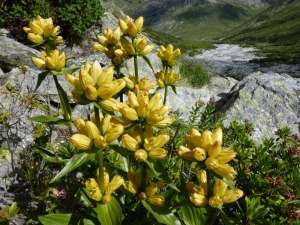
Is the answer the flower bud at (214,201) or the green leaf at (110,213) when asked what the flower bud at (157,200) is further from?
the flower bud at (214,201)

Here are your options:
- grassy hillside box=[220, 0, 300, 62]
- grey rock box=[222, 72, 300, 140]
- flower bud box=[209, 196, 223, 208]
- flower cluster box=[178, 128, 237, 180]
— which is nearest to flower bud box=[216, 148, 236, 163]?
flower cluster box=[178, 128, 237, 180]

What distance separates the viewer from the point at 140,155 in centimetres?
187

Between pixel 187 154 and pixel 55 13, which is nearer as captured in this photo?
pixel 187 154

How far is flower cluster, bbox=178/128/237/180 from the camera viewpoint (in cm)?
181

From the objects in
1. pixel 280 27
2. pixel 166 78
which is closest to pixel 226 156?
pixel 166 78

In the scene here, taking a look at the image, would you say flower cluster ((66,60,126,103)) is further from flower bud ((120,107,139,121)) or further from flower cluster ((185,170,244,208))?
flower cluster ((185,170,244,208))

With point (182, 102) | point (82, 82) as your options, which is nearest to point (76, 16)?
point (182, 102)

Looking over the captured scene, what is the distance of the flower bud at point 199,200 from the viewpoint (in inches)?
74.7

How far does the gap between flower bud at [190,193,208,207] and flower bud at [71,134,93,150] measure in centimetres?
77

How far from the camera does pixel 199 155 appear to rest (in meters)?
1.83

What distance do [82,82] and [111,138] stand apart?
422 millimetres

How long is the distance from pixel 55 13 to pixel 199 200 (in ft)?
33.2

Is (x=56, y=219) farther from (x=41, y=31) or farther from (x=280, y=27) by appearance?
(x=280, y=27)

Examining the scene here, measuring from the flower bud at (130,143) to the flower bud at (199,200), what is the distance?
1.64 feet
